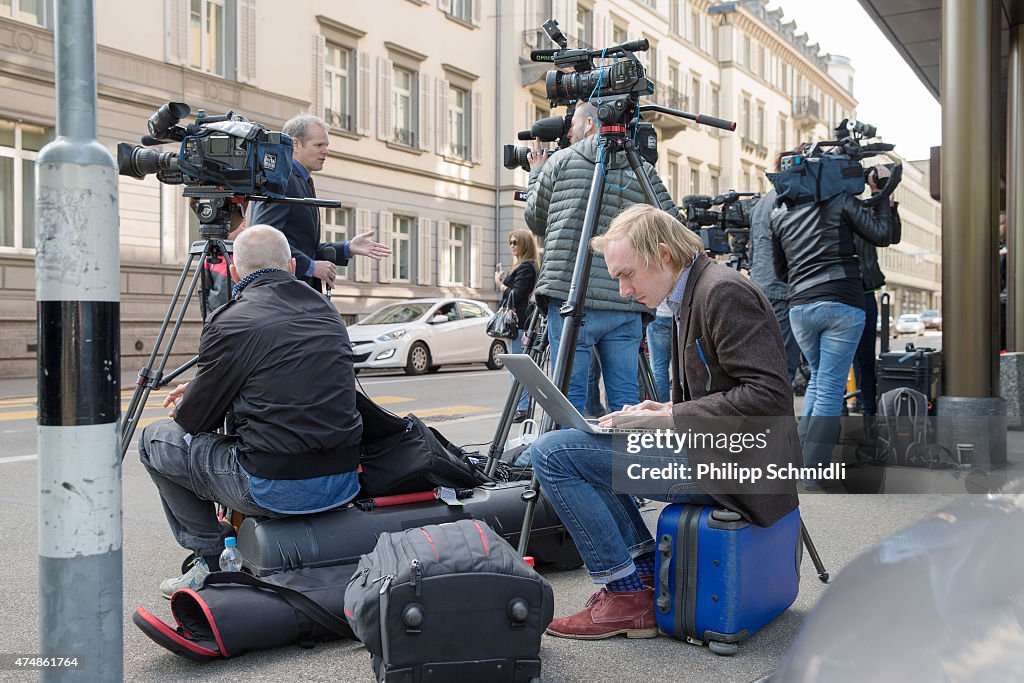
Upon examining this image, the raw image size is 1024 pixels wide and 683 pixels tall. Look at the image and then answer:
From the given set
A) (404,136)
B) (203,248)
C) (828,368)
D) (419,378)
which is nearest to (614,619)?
(203,248)

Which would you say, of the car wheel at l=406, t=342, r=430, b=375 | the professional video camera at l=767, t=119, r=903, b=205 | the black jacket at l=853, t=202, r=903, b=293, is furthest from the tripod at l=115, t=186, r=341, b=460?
the car wheel at l=406, t=342, r=430, b=375

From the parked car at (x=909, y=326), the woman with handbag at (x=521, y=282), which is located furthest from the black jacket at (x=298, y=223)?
the parked car at (x=909, y=326)

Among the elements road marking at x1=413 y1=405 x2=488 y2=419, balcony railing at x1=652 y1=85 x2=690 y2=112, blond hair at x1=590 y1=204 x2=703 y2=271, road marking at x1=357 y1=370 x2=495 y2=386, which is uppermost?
balcony railing at x1=652 y1=85 x2=690 y2=112

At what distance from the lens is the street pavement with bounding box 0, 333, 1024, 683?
2.84 metres

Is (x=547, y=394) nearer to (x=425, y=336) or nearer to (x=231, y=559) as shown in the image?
(x=231, y=559)

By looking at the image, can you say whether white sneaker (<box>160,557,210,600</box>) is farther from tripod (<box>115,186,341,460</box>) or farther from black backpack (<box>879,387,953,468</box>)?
black backpack (<box>879,387,953,468</box>)

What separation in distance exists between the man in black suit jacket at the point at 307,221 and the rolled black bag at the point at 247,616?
5.89 feet

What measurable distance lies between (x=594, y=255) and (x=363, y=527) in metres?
1.84

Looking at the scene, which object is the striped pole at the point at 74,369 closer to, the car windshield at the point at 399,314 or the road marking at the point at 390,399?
the road marking at the point at 390,399

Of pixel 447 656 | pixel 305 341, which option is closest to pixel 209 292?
pixel 305 341

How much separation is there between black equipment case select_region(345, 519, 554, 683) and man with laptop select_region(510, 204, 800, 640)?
49 cm

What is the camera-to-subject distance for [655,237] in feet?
10.4

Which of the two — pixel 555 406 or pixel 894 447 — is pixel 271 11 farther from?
pixel 555 406

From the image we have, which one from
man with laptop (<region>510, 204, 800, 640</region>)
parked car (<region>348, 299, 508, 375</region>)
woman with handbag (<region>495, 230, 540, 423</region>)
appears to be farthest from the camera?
parked car (<region>348, 299, 508, 375</region>)
